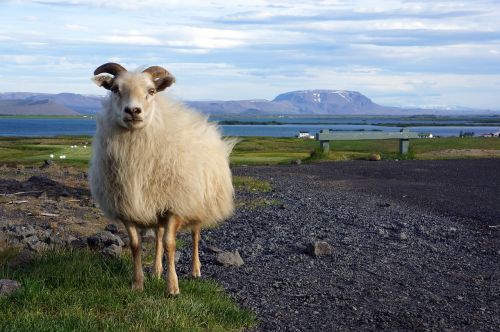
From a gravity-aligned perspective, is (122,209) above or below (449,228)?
above

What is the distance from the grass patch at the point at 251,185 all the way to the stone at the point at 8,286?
1238cm

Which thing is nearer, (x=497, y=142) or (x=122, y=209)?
(x=122, y=209)

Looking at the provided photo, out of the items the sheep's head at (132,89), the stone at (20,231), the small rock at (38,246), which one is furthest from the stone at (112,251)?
the sheep's head at (132,89)

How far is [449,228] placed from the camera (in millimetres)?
13820

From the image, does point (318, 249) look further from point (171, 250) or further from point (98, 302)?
point (98, 302)

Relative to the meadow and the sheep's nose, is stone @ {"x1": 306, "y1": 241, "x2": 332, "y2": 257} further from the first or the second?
the meadow

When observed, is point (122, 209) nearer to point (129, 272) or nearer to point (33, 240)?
point (129, 272)

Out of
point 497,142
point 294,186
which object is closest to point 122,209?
point 294,186

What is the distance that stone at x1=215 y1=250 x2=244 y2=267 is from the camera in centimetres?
981

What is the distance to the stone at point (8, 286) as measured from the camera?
23.7 feet

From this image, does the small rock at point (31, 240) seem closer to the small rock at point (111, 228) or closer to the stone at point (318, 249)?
the small rock at point (111, 228)

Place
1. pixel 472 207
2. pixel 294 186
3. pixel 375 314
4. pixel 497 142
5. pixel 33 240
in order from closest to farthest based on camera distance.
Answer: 1. pixel 375 314
2. pixel 33 240
3. pixel 472 207
4. pixel 294 186
5. pixel 497 142

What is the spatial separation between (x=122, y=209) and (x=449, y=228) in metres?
7.46

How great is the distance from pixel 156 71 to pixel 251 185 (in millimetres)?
11827
